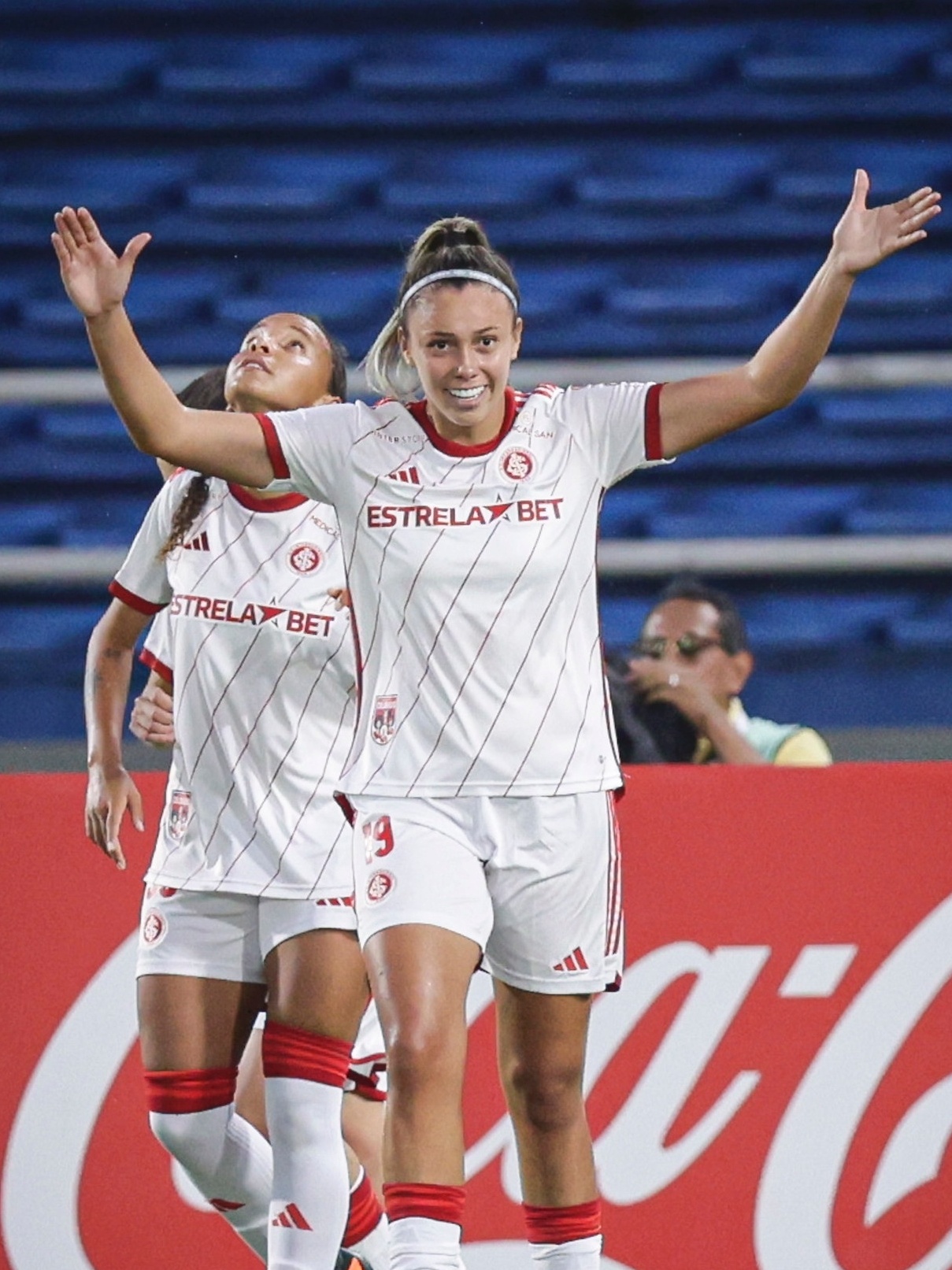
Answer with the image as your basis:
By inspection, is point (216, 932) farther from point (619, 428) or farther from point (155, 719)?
point (619, 428)

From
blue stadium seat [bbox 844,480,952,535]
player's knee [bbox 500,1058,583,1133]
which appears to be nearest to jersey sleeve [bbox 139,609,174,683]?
player's knee [bbox 500,1058,583,1133]

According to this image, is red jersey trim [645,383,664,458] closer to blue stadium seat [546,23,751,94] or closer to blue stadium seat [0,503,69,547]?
blue stadium seat [0,503,69,547]

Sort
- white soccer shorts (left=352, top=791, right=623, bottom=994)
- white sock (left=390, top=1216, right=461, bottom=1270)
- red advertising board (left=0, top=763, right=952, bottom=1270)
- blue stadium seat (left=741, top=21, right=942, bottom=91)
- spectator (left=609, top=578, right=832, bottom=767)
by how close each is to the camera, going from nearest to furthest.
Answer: white sock (left=390, top=1216, right=461, bottom=1270)
white soccer shorts (left=352, top=791, right=623, bottom=994)
red advertising board (left=0, top=763, right=952, bottom=1270)
spectator (left=609, top=578, right=832, bottom=767)
blue stadium seat (left=741, top=21, right=942, bottom=91)

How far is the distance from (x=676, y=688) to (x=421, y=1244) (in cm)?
182

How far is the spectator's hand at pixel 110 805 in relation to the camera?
3.16m

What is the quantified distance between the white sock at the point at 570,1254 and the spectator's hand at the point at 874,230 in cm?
137

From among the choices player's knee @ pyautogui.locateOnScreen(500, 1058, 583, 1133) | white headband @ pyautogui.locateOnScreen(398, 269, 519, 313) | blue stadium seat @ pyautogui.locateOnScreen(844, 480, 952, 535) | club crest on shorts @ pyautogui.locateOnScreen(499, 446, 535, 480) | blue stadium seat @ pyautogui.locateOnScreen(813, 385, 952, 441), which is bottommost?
player's knee @ pyautogui.locateOnScreen(500, 1058, 583, 1133)

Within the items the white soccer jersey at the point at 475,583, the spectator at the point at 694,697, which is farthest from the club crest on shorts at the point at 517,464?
the spectator at the point at 694,697

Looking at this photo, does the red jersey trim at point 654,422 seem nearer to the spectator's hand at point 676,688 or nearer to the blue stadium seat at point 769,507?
the spectator's hand at point 676,688

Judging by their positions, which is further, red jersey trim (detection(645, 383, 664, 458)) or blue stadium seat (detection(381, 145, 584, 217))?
blue stadium seat (detection(381, 145, 584, 217))

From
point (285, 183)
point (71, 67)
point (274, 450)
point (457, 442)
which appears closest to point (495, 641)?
point (457, 442)

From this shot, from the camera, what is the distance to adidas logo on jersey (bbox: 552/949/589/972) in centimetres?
257

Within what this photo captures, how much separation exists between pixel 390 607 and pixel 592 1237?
3.02 ft

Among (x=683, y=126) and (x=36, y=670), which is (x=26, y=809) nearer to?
(x=36, y=670)
